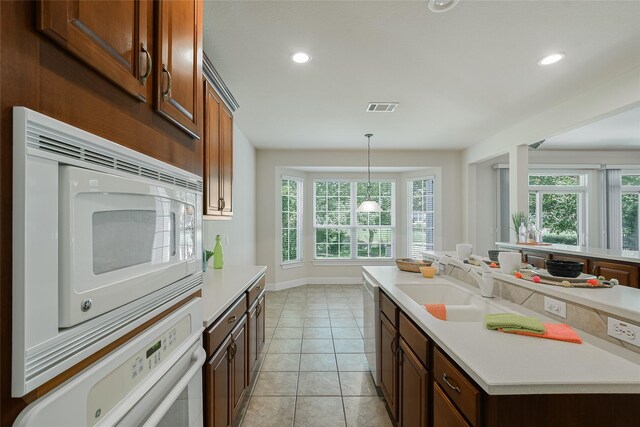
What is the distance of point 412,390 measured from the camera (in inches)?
63.0

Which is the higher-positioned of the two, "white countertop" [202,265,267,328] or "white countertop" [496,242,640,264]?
"white countertop" [496,242,640,264]

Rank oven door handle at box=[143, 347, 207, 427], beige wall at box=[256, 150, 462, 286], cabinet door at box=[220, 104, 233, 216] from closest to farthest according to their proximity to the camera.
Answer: oven door handle at box=[143, 347, 207, 427] < cabinet door at box=[220, 104, 233, 216] < beige wall at box=[256, 150, 462, 286]

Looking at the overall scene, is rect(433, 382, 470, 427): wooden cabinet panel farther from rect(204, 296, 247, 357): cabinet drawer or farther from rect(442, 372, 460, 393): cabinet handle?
rect(204, 296, 247, 357): cabinet drawer

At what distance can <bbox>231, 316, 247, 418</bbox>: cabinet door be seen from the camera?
74.2 inches

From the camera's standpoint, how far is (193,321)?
1.11 m

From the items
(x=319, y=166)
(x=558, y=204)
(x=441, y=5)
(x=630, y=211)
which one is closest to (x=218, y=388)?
(x=441, y=5)

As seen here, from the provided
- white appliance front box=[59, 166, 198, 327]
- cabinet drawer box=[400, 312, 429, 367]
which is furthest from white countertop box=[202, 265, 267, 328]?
cabinet drawer box=[400, 312, 429, 367]

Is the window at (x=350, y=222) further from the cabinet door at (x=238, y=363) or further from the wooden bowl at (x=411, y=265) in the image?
the cabinet door at (x=238, y=363)

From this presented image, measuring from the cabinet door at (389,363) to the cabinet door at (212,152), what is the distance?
1.47m

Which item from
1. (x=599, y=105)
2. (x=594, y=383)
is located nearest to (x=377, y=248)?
(x=599, y=105)

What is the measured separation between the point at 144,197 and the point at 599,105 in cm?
405

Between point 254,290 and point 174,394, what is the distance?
1.72 meters

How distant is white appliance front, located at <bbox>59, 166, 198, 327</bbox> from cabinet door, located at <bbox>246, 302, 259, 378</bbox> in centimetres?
158

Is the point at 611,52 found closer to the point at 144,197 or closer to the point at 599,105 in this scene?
the point at 599,105
